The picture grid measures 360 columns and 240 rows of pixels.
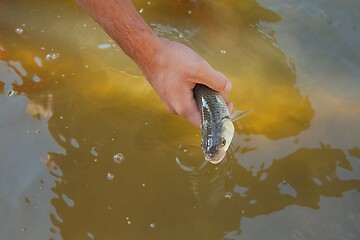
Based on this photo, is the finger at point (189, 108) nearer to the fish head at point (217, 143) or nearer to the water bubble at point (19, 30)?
the fish head at point (217, 143)

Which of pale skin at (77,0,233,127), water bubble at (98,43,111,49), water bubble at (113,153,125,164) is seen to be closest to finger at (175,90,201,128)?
pale skin at (77,0,233,127)

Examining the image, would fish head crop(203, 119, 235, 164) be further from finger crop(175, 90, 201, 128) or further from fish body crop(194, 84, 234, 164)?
finger crop(175, 90, 201, 128)

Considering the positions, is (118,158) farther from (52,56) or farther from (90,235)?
Answer: (52,56)

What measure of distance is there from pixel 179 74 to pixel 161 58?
0.09 meters

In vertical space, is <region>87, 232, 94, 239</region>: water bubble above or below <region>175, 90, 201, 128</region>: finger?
below

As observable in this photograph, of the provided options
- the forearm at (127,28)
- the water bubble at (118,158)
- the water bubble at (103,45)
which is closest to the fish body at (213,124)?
the forearm at (127,28)

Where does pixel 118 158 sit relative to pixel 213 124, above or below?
below

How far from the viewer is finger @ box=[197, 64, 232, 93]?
211cm

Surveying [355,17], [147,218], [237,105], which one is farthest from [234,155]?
[355,17]

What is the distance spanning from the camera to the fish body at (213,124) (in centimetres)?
205

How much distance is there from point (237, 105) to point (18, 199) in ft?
3.96

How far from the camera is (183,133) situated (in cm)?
275

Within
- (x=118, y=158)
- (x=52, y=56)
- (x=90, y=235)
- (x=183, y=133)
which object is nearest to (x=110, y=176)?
(x=118, y=158)

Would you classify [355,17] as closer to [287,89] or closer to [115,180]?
[287,89]
